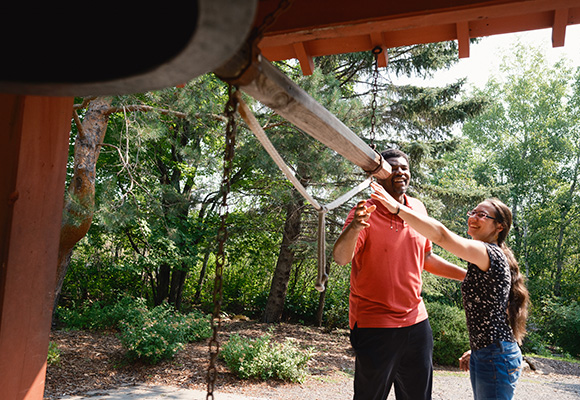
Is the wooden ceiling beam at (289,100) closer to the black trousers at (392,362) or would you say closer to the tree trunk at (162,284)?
the black trousers at (392,362)

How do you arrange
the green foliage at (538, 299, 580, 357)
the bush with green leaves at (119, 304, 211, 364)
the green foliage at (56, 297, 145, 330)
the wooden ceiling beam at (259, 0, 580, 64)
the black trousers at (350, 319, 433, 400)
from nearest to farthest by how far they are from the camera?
1. the wooden ceiling beam at (259, 0, 580, 64)
2. the black trousers at (350, 319, 433, 400)
3. the bush with green leaves at (119, 304, 211, 364)
4. the green foliage at (56, 297, 145, 330)
5. the green foliage at (538, 299, 580, 357)

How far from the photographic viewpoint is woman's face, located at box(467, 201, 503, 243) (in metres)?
2.64

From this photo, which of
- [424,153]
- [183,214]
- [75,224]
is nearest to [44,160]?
[75,224]

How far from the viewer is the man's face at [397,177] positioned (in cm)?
303

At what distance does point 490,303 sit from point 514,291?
31cm

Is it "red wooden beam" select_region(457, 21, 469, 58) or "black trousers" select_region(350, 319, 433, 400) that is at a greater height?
"red wooden beam" select_region(457, 21, 469, 58)

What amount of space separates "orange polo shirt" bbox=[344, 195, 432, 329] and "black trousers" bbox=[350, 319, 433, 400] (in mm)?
57

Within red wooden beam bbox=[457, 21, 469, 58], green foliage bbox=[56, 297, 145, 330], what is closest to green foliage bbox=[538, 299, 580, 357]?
green foliage bbox=[56, 297, 145, 330]

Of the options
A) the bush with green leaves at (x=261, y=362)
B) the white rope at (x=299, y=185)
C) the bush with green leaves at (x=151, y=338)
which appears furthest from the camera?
the bush with green leaves at (x=151, y=338)

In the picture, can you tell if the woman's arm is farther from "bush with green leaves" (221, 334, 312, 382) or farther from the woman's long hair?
"bush with green leaves" (221, 334, 312, 382)

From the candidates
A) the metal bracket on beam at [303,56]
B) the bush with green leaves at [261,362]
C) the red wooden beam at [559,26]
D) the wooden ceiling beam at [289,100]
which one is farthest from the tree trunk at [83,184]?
the red wooden beam at [559,26]

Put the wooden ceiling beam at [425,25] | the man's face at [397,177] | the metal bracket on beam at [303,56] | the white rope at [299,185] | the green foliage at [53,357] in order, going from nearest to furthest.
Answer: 1. the white rope at [299,185]
2. the wooden ceiling beam at [425,25]
3. the metal bracket on beam at [303,56]
4. the man's face at [397,177]
5. the green foliage at [53,357]

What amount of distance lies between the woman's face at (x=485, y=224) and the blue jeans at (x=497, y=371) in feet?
2.00

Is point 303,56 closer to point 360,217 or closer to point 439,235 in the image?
point 360,217
